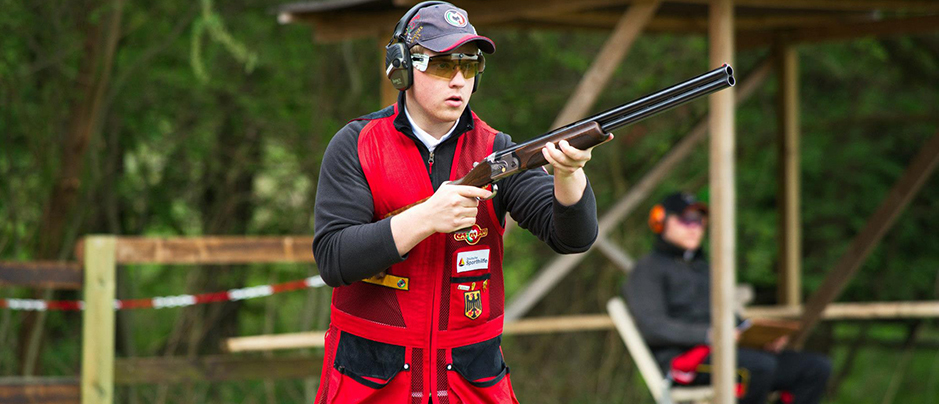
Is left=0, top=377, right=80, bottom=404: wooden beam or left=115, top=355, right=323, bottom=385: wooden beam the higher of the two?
left=0, top=377, right=80, bottom=404: wooden beam

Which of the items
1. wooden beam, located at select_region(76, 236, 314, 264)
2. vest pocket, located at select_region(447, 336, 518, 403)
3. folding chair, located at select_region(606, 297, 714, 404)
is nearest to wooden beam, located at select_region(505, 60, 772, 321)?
folding chair, located at select_region(606, 297, 714, 404)

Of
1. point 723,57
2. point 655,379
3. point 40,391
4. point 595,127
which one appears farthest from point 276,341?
point 595,127

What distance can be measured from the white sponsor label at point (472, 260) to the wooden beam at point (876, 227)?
5.10m

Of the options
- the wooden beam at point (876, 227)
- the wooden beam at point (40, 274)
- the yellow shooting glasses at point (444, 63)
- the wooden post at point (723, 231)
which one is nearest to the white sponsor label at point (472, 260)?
the yellow shooting glasses at point (444, 63)

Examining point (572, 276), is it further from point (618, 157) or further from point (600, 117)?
point (600, 117)

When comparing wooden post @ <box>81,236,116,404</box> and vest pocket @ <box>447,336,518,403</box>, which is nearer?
vest pocket @ <box>447,336,518,403</box>

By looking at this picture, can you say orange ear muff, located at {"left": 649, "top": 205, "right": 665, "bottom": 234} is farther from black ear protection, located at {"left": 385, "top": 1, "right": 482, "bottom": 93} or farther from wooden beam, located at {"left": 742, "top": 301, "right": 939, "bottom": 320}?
black ear protection, located at {"left": 385, "top": 1, "right": 482, "bottom": 93}

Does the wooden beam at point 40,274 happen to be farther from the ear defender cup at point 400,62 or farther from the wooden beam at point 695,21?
the ear defender cup at point 400,62

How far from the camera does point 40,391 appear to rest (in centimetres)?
541

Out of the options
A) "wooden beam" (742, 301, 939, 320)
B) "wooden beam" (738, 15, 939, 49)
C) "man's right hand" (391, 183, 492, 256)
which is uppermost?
"wooden beam" (738, 15, 939, 49)

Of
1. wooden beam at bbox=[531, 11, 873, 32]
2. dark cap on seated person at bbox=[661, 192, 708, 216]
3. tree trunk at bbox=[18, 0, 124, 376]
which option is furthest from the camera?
tree trunk at bbox=[18, 0, 124, 376]

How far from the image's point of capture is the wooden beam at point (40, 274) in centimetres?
556

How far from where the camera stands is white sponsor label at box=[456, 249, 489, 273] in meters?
2.50

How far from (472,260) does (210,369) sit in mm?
4044
